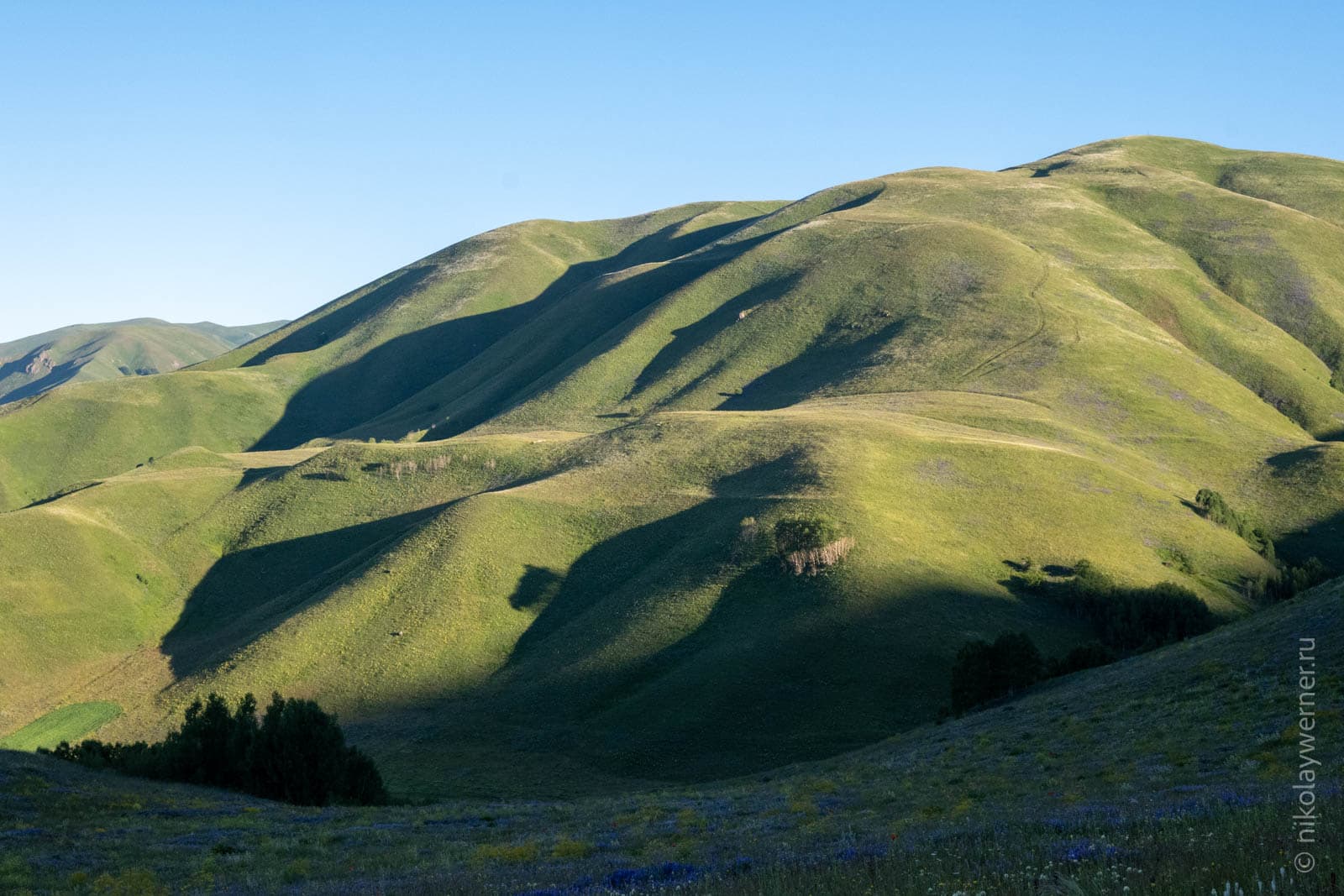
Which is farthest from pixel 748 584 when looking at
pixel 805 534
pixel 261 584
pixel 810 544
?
pixel 261 584

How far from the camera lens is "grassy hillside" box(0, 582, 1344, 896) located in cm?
1145

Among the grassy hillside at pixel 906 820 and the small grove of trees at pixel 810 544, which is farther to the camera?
the small grove of trees at pixel 810 544

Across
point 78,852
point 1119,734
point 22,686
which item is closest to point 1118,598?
point 1119,734

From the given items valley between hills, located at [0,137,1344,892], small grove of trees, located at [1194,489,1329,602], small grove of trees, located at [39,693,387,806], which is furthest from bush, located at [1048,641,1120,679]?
small grove of trees, located at [39,693,387,806]

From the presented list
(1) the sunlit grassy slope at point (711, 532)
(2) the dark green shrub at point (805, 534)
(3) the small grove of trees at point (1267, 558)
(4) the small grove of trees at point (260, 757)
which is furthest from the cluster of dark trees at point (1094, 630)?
(4) the small grove of trees at point (260, 757)

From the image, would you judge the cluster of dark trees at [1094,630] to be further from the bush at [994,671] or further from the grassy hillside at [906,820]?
the grassy hillside at [906,820]

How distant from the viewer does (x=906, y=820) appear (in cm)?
2208

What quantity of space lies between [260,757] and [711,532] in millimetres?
48416

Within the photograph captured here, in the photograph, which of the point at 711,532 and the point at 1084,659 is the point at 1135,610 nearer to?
the point at 1084,659

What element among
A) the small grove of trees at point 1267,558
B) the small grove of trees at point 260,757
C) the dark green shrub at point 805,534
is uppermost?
the dark green shrub at point 805,534

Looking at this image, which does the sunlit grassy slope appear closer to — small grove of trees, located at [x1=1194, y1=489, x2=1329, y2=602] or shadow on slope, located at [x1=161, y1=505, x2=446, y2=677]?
shadow on slope, located at [x1=161, y1=505, x2=446, y2=677]

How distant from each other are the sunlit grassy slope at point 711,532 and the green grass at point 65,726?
1.82 metres

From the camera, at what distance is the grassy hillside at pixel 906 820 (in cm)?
1145

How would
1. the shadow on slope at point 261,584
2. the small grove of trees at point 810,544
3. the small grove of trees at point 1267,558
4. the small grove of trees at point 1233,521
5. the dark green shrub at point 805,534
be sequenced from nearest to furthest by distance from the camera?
the small grove of trees at point 810,544 → the dark green shrub at point 805,534 → the small grove of trees at point 1267,558 → the small grove of trees at point 1233,521 → the shadow on slope at point 261,584
